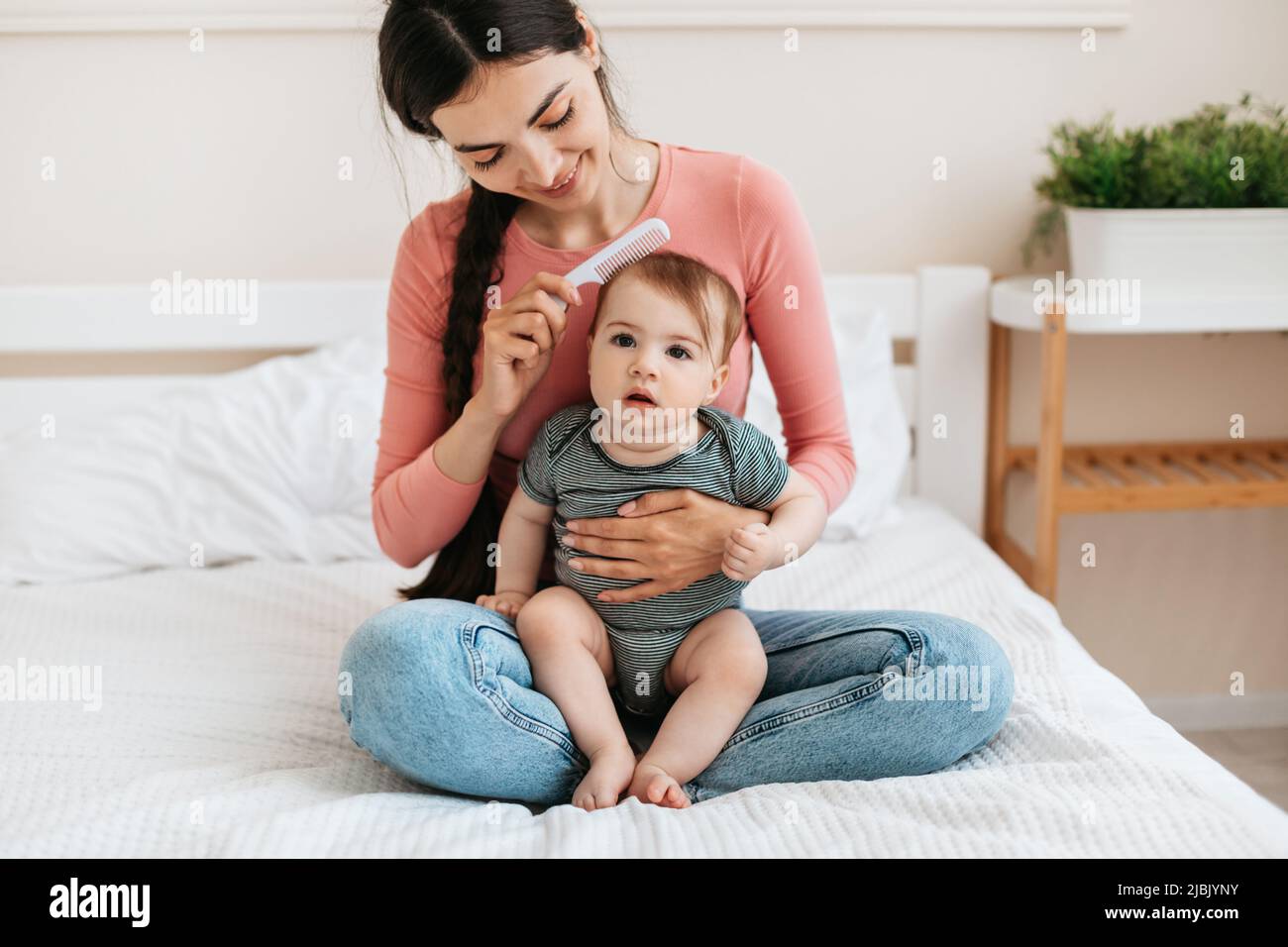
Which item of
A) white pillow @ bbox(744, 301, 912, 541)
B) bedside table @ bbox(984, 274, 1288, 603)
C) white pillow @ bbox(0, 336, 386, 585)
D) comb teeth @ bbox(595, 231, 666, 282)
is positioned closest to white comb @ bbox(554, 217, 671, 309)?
comb teeth @ bbox(595, 231, 666, 282)

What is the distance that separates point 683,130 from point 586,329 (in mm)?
882

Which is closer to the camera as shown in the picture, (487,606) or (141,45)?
(487,606)

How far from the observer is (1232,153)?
5.76 ft

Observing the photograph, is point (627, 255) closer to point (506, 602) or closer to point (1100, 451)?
point (506, 602)

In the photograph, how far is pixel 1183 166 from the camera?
5.72ft

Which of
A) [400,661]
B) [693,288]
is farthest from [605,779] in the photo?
[693,288]

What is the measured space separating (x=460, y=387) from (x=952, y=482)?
1.08 meters

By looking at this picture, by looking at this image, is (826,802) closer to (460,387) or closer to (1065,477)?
(460,387)

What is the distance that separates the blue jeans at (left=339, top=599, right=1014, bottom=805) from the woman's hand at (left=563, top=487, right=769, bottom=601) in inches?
4.3

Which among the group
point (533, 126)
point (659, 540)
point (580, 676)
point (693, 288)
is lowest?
point (580, 676)

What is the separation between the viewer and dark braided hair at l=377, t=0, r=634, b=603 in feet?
3.39
